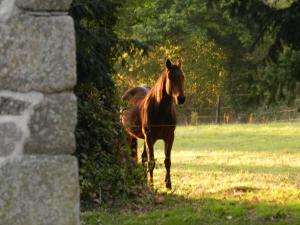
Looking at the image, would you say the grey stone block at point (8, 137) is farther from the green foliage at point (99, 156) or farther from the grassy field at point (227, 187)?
the green foliage at point (99, 156)

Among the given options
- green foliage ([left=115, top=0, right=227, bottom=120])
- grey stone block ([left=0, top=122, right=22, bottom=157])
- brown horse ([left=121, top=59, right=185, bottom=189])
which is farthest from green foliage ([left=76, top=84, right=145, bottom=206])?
green foliage ([left=115, top=0, right=227, bottom=120])

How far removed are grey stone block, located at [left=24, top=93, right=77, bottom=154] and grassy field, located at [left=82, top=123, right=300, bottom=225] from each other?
4089mm

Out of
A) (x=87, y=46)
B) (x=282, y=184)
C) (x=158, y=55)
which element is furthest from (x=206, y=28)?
(x=87, y=46)

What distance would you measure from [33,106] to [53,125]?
19cm

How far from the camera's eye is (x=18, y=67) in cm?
457

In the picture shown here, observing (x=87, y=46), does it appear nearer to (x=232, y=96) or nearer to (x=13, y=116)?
(x=13, y=116)

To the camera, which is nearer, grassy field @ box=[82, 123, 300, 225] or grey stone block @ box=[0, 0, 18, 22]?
grey stone block @ box=[0, 0, 18, 22]

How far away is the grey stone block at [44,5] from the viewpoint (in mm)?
4531

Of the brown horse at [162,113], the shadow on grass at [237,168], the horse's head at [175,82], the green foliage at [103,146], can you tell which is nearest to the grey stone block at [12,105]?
the green foliage at [103,146]

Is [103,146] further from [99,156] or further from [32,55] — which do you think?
[32,55]

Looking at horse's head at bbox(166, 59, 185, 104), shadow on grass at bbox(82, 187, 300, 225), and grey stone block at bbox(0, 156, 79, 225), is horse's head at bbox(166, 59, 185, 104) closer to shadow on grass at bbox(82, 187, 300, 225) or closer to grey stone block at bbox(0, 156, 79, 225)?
shadow on grass at bbox(82, 187, 300, 225)

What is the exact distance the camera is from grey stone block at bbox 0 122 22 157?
459 centimetres

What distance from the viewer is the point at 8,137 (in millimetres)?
4586

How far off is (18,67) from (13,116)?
33 cm
